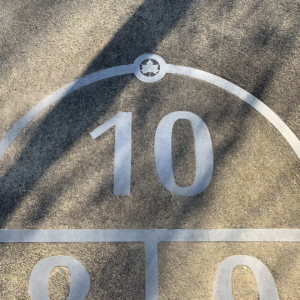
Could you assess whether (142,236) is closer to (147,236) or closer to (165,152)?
(147,236)

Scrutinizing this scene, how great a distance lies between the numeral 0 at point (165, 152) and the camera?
14.0 ft

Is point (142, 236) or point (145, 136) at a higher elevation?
point (145, 136)

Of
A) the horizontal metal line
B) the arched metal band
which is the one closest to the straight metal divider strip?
the horizontal metal line

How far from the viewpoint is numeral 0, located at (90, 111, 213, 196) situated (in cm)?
426

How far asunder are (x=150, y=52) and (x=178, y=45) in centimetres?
56

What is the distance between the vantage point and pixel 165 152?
4.38 metres

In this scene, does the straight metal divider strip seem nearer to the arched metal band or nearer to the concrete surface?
the concrete surface

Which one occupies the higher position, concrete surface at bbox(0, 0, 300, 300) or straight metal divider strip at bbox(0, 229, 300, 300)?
concrete surface at bbox(0, 0, 300, 300)

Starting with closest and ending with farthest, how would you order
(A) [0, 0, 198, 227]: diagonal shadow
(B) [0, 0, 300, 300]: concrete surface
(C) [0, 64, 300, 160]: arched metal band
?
1. (B) [0, 0, 300, 300]: concrete surface
2. (A) [0, 0, 198, 227]: diagonal shadow
3. (C) [0, 64, 300, 160]: arched metal band

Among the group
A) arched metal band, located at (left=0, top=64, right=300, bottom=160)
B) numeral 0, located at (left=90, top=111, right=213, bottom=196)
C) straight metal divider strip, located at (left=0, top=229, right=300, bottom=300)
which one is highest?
arched metal band, located at (left=0, top=64, right=300, bottom=160)

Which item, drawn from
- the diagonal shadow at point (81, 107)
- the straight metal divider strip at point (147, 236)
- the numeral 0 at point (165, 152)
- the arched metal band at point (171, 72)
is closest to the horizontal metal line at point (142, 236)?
the straight metal divider strip at point (147, 236)

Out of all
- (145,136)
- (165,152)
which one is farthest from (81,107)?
(165,152)

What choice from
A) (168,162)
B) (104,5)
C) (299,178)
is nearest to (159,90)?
(168,162)

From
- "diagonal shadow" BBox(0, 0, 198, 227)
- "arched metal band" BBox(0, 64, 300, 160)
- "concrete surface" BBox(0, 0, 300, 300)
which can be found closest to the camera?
"concrete surface" BBox(0, 0, 300, 300)
